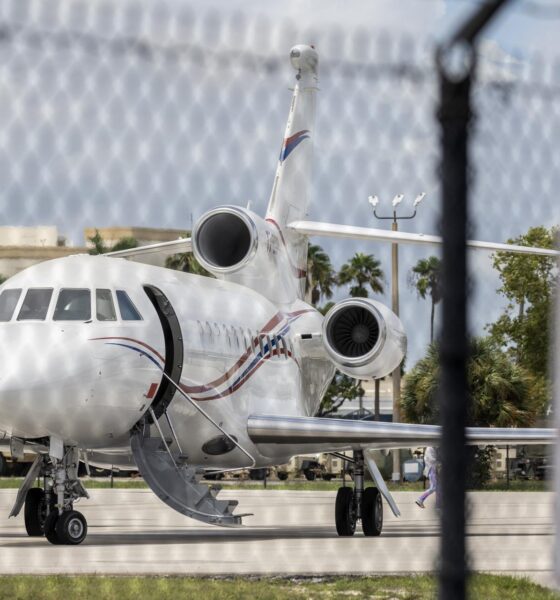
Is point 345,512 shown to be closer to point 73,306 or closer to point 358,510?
point 358,510

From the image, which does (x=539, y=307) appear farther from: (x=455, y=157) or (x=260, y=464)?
(x=455, y=157)

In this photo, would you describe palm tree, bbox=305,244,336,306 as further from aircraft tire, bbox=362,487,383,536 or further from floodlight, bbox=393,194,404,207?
floodlight, bbox=393,194,404,207

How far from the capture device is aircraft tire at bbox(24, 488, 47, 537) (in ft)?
52.6

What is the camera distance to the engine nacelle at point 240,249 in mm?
18562

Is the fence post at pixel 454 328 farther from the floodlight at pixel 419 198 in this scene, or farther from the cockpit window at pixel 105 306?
the cockpit window at pixel 105 306

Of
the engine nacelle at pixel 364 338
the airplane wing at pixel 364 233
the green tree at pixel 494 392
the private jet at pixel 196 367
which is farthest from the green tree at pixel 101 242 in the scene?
the green tree at pixel 494 392

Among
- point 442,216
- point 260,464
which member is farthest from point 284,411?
point 442,216

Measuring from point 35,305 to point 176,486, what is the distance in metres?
2.81

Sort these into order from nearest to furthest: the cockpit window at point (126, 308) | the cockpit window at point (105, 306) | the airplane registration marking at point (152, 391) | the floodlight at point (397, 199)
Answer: the floodlight at point (397, 199)
the cockpit window at point (105, 306)
the cockpit window at point (126, 308)
the airplane registration marking at point (152, 391)

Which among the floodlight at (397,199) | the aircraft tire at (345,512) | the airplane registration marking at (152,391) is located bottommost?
the aircraft tire at (345,512)

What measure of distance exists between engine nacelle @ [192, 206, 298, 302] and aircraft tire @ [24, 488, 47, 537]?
14.0ft

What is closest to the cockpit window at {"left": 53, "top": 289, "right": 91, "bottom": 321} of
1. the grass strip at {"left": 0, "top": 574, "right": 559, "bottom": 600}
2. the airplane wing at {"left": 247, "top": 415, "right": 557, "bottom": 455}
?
the airplane wing at {"left": 247, "top": 415, "right": 557, "bottom": 455}

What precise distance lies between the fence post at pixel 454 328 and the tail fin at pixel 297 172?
16862 mm

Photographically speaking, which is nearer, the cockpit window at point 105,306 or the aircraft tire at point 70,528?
the aircraft tire at point 70,528
